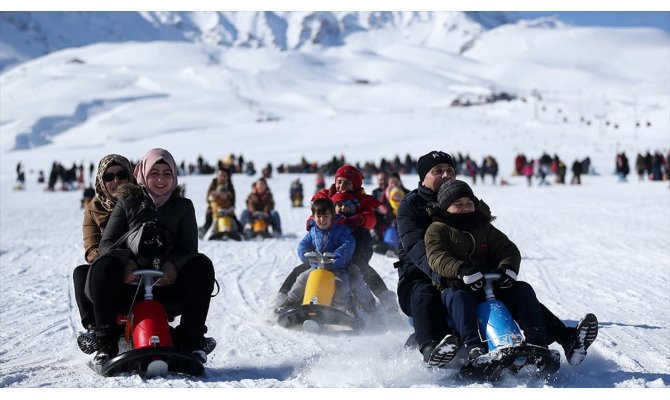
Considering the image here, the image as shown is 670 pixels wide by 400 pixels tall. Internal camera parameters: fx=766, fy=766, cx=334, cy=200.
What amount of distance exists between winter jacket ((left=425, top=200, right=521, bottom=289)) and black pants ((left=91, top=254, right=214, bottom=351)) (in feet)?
4.33

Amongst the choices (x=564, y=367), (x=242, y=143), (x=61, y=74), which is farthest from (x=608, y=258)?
(x=61, y=74)

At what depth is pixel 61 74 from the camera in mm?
136125

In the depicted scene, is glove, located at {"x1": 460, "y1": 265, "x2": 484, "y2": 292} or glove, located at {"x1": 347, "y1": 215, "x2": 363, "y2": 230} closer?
glove, located at {"x1": 460, "y1": 265, "x2": 484, "y2": 292}

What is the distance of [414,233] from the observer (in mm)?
4766

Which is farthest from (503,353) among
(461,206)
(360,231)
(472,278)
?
(360,231)

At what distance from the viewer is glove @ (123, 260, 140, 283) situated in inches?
170

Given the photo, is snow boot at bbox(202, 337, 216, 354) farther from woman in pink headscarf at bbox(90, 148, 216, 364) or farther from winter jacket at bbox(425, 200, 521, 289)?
winter jacket at bbox(425, 200, 521, 289)

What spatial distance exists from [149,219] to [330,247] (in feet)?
7.77

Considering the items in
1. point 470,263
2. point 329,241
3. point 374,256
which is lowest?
point 374,256

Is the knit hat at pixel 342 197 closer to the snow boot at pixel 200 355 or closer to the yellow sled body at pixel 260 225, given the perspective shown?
the snow boot at pixel 200 355

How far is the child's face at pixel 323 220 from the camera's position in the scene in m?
6.48

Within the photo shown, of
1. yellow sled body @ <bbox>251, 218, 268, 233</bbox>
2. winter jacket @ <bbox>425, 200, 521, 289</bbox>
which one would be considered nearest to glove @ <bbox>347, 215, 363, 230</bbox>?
winter jacket @ <bbox>425, 200, 521, 289</bbox>

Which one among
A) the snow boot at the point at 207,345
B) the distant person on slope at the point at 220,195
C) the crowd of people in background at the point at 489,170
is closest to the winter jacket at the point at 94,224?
the snow boot at the point at 207,345

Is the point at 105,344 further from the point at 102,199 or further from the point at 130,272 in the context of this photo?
the point at 102,199
